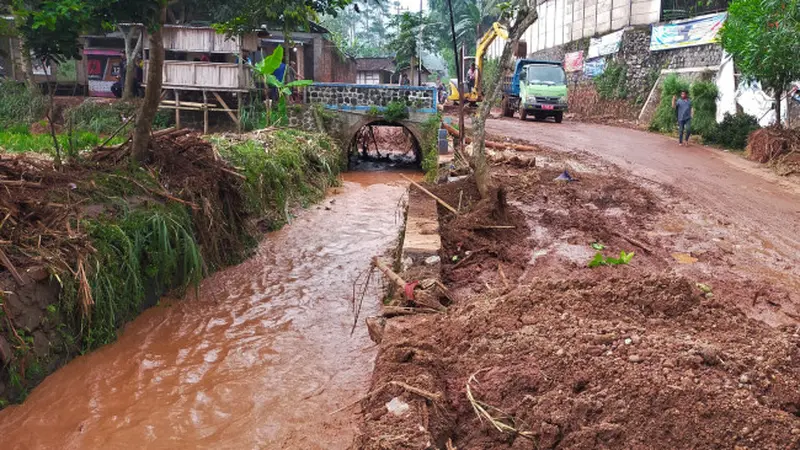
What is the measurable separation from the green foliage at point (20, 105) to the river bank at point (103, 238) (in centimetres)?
1165

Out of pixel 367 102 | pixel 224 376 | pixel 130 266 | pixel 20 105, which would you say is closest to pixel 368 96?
pixel 367 102

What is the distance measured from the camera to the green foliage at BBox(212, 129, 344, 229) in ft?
34.4

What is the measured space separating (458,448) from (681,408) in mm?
1177

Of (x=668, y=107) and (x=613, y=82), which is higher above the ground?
(x=613, y=82)

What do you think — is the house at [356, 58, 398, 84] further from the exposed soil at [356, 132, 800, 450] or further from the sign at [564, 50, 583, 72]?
the exposed soil at [356, 132, 800, 450]

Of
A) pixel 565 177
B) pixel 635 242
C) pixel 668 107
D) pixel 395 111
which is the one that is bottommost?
pixel 635 242

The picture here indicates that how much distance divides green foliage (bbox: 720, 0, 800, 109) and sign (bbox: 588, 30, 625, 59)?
38.3ft

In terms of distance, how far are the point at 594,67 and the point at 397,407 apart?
26.8 m

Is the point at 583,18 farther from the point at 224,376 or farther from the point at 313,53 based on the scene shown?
the point at 224,376

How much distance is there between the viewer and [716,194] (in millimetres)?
10359

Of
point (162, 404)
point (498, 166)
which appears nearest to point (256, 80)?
point (498, 166)

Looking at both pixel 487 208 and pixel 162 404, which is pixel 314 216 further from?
pixel 162 404

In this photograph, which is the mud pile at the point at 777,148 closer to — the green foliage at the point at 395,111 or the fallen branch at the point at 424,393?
the green foliage at the point at 395,111

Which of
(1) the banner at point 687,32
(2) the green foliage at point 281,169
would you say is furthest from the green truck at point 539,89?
(2) the green foliage at point 281,169
